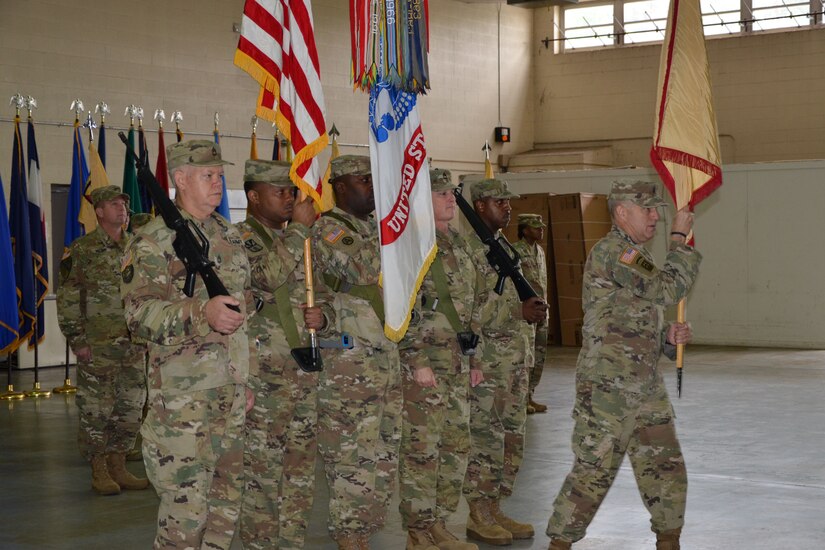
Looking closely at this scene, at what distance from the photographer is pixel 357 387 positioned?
477 centimetres

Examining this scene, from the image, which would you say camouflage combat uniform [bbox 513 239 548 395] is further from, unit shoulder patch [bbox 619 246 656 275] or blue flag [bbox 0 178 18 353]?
blue flag [bbox 0 178 18 353]

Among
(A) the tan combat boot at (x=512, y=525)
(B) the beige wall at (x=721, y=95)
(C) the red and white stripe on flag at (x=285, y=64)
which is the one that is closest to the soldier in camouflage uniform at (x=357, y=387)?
(C) the red and white stripe on flag at (x=285, y=64)

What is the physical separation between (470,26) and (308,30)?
14.6 meters

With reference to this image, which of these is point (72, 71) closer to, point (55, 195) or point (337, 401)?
point (55, 195)

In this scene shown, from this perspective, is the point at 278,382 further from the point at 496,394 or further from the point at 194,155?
the point at 496,394

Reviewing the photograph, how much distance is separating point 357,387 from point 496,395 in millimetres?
1199

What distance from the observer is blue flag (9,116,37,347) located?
35.0 ft

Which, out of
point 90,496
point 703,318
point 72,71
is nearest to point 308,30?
point 90,496

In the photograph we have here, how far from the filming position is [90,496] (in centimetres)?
666

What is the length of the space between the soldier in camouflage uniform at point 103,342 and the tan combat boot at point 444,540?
240 centimetres

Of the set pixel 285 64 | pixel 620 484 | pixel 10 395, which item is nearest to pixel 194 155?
pixel 285 64

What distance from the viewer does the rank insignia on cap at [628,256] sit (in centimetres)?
473

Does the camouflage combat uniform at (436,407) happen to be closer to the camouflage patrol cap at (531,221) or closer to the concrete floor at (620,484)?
the concrete floor at (620,484)

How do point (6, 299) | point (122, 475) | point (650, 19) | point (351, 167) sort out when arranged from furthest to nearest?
point (650, 19) → point (6, 299) → point (122, 475) → point (351, 167)
